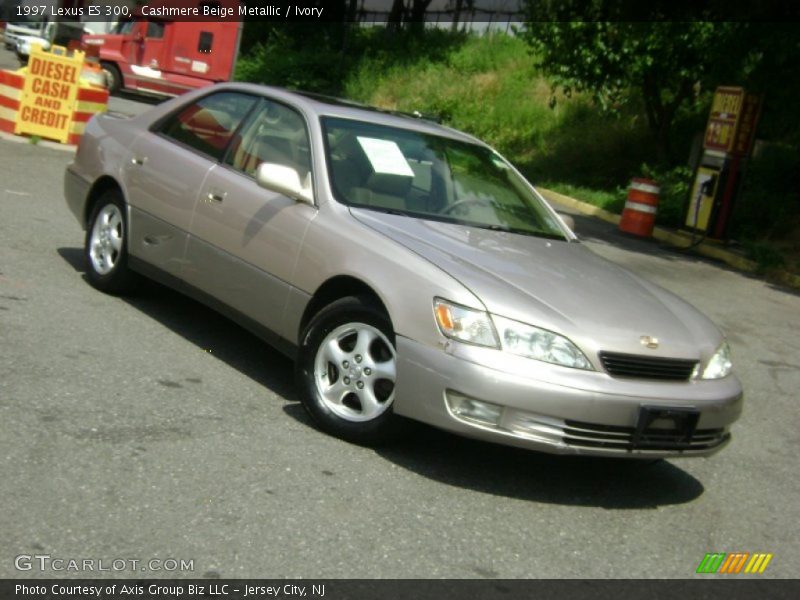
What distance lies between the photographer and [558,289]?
5.58 metres

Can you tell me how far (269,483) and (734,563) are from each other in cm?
192

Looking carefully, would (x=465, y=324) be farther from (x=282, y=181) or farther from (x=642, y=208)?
(x=642, y=208)

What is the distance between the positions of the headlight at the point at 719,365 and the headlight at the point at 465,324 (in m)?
1.12

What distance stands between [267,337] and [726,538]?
→ 2480 millimetres

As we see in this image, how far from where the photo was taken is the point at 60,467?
185 inches

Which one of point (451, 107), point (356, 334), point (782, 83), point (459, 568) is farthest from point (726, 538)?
point (451, 107)

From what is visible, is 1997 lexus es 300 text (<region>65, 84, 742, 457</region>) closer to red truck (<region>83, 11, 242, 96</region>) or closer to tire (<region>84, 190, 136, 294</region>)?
tire (<region>84, 190, 136, 294</region>)

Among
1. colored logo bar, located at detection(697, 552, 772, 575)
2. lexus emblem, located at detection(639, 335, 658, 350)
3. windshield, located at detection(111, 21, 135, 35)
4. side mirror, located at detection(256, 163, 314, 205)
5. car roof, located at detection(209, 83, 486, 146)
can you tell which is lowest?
colored logo bar, located at detection(697, 552, 772, 575)

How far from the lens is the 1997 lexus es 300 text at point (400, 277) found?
5.14 m

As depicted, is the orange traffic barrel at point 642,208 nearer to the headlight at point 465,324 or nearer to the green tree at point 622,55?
the green tree at point 622,55

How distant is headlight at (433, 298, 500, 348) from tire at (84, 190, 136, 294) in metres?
3.01

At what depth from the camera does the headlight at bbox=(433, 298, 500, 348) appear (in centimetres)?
514

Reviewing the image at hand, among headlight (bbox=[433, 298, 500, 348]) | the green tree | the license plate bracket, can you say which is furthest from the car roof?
the green tree

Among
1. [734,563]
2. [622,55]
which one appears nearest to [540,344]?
[734,563]
